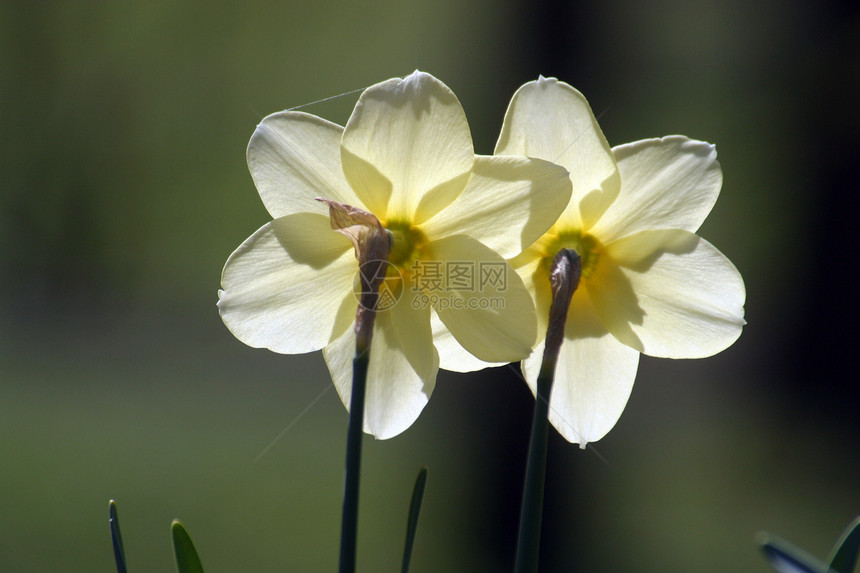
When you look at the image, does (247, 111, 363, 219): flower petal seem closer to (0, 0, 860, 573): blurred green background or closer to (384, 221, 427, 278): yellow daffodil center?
(384, 221, 427, 278): yellow daffodil center

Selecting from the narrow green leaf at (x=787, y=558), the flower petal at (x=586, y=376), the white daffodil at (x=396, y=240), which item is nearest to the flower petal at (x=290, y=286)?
the white daffodil at (x=396, y=240)

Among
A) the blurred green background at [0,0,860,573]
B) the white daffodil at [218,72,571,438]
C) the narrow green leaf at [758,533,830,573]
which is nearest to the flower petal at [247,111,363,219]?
the white daffodil at [218,72,571,438]

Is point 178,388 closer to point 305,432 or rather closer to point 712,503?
point 305,432

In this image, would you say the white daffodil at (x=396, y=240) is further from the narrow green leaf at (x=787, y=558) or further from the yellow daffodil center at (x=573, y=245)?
the narrow green leaf at (x=787, y=558)

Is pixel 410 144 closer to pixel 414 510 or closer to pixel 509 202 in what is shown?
pixel 509 202

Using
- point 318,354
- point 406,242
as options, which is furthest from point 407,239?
point 318,354

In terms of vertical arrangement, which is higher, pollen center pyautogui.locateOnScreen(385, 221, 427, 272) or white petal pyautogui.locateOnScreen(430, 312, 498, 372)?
pollen center pyautogui.locateOnScreen(385, 221, 427, 272)

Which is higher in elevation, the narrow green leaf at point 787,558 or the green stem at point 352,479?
the green stem at point 352,479
